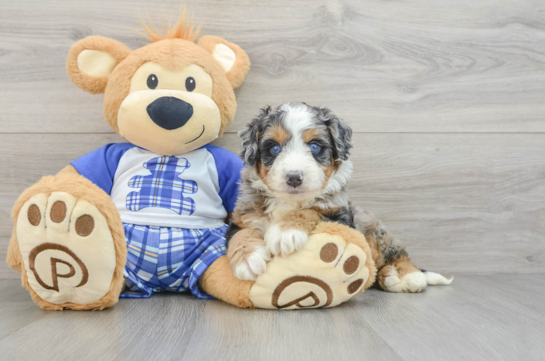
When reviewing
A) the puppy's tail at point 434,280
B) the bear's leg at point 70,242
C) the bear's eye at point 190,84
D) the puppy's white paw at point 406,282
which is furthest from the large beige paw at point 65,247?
the puppy's tail at point 434,280

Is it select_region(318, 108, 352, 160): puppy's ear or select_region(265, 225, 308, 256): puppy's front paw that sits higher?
select_region(318, 108, 352, 160): puppy's ear

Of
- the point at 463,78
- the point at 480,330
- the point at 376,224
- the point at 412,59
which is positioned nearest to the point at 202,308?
the point at 376,224

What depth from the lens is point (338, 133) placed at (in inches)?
52.9

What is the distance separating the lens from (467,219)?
6.34ft

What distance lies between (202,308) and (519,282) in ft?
4.50

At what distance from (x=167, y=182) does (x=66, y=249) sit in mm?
476

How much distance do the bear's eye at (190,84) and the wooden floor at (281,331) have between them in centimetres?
76

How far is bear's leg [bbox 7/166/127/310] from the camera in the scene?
44.4 inches

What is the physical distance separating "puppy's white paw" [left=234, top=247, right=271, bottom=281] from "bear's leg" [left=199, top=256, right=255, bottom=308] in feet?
0.15

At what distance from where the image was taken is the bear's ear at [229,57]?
167 cm

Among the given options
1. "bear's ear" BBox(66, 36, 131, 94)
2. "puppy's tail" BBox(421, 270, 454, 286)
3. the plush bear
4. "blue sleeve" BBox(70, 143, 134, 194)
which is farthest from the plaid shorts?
"puppy's tail" BBox(421, 270, 454, 286)

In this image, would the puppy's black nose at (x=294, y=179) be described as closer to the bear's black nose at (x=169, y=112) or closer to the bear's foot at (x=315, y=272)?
the bear's foot at (x=315, y=272)

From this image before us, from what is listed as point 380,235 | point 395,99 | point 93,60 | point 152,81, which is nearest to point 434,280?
point 380,235

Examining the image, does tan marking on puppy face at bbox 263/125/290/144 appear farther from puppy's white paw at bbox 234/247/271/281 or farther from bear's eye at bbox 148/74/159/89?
bear's eye at bbox 148/74/159/89
